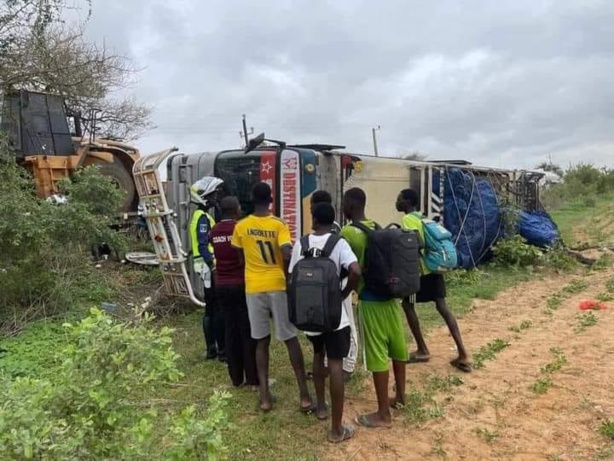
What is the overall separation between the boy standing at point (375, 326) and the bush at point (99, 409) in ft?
5.96

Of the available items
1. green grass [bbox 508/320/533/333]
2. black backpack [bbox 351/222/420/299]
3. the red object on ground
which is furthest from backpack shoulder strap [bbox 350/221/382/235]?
the red object on ground

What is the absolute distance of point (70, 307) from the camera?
6266 mm

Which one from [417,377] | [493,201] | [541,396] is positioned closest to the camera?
[541,396]

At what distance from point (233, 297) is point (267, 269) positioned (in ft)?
1.91

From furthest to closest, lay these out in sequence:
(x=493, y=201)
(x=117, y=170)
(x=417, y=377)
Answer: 1. (x=117, y=170)
2. (x=493, y=201)
3. (x=417, y=377)

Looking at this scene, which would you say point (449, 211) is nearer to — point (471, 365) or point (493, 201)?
A: point (493, 201)

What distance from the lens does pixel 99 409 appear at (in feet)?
6.78

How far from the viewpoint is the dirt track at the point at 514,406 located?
11.9ft

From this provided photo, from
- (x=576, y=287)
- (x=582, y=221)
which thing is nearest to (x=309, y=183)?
(x=576, y=287)

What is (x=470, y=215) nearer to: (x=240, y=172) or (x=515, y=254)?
(x=515, y=254)

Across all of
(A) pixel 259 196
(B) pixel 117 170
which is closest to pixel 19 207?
(A) pixel 259 196

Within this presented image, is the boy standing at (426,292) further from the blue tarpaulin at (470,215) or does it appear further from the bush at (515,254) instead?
the bush at (515,254)

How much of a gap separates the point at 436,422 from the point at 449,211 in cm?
638

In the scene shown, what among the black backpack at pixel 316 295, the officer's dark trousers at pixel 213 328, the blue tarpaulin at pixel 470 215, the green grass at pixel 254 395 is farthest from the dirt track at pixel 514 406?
the blue tarpaulin at pixel 470 215
